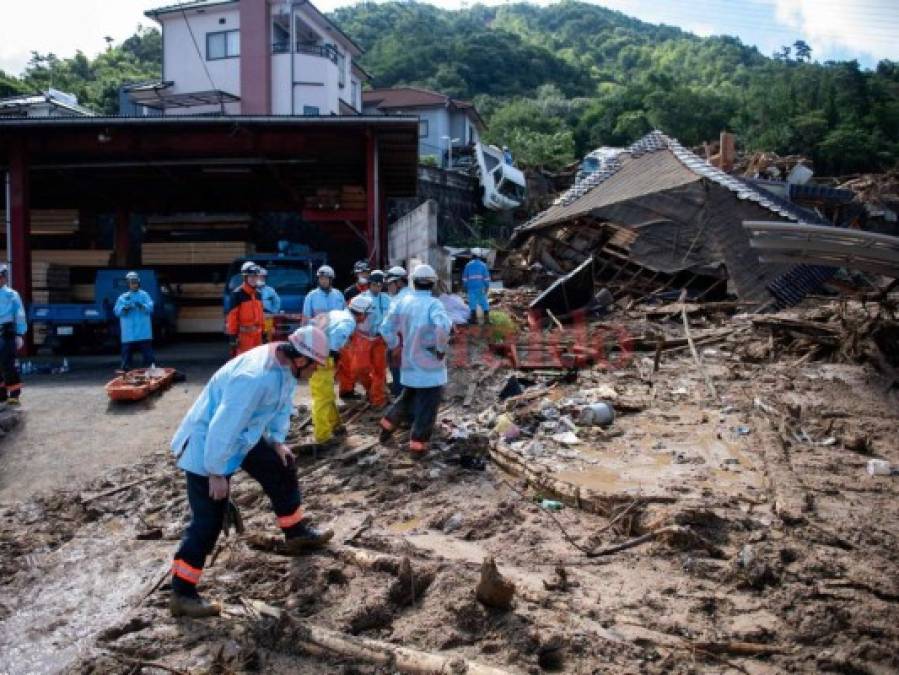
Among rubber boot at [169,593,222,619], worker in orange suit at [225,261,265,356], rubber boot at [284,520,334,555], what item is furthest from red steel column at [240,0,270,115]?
rubber boot at [169,593,222,619]

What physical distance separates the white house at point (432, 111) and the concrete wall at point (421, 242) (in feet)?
86.5

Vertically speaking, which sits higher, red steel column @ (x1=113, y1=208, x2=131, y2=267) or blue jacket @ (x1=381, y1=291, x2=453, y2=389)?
red steel column @ (x1=113, y1=208, x2=131, y2=267)

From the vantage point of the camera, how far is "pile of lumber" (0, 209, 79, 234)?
63.3ft

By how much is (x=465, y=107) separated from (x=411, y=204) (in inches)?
833

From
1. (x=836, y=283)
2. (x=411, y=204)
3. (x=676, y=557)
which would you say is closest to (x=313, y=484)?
(x=676, y=557)

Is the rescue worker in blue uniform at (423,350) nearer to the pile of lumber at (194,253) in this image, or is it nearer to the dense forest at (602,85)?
the pile of lumber at (194,253)

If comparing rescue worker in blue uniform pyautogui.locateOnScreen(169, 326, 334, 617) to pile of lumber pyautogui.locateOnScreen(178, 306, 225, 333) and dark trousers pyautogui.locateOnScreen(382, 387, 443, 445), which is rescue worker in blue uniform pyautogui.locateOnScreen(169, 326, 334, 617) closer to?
dark trousers pyautogui.locateOnScreen(382, 387, 443, 445)

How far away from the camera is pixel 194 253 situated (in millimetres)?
19250

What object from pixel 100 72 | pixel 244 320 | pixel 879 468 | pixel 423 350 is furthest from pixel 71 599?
pixel 100 72

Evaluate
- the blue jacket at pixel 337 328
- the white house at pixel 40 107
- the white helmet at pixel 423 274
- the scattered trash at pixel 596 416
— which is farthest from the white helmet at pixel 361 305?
the white house at pixel 40 107

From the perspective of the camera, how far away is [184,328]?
710 inches

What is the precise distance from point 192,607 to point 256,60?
3065 centimetres

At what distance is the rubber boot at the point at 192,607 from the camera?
13.9ft

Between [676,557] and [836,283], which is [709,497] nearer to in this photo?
[676,557]
